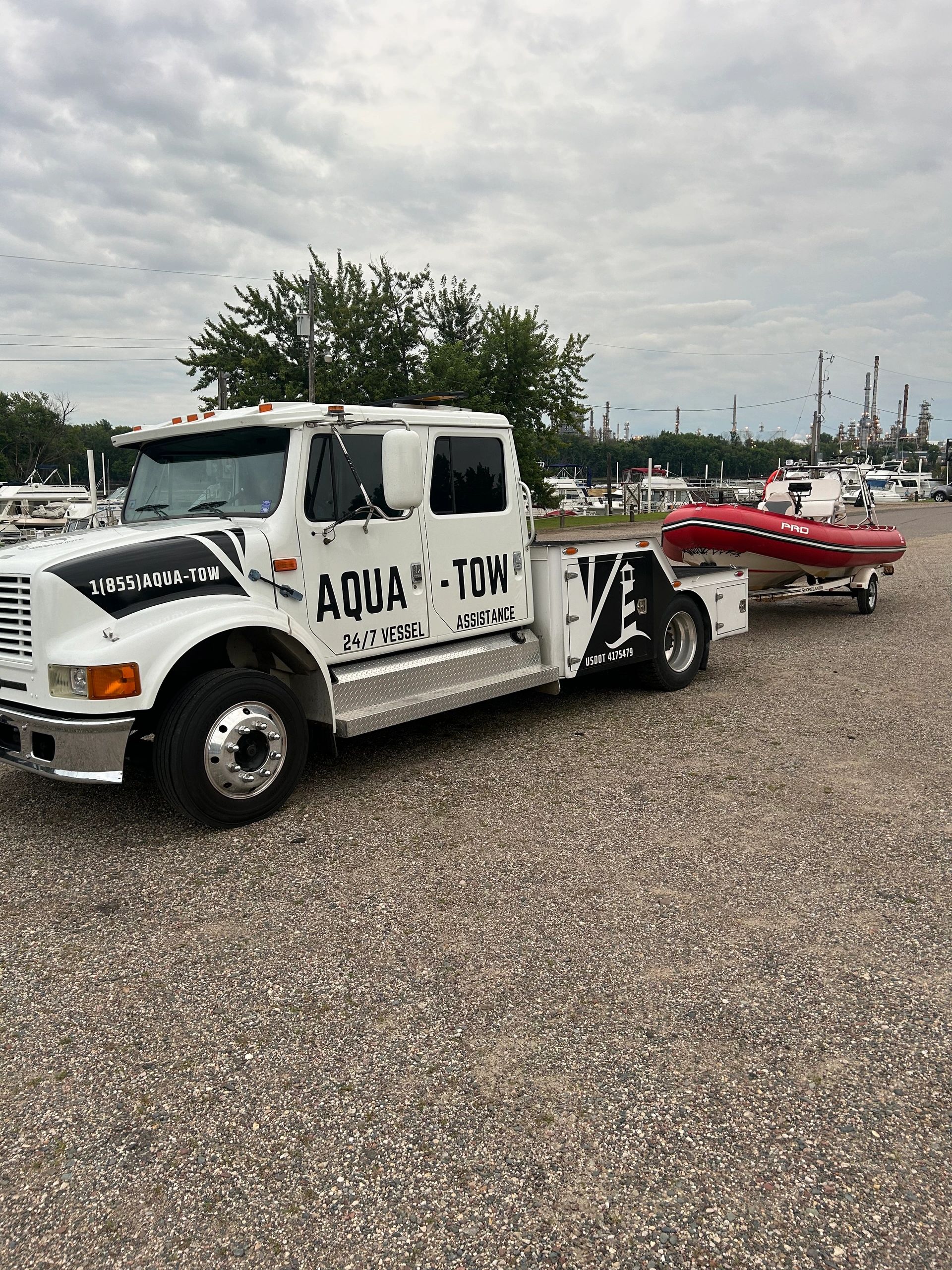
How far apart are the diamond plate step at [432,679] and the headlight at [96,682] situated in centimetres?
117

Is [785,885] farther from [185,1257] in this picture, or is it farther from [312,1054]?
[185,1257]

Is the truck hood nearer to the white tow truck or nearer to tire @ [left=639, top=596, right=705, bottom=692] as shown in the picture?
the white tow truck

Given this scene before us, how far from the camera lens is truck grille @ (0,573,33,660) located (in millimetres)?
4078

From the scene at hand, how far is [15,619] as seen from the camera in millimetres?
4152

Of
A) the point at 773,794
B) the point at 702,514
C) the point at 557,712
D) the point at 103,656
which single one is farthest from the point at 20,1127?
the point at 702,514

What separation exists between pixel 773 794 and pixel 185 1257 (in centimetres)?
369

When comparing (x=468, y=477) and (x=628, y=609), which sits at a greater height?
(x=468, y=477)

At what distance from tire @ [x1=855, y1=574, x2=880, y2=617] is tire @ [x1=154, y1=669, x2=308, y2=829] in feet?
28.8

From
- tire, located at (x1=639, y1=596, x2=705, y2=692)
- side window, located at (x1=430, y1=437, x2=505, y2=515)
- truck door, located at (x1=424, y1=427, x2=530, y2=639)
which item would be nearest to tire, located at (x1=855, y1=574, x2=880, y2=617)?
tire, located at (x1=639, y1=596, x2=705, y2=692)

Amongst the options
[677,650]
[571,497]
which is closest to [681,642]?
[677,650]

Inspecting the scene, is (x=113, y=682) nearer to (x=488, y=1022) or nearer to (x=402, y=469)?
(x=402, y=469)

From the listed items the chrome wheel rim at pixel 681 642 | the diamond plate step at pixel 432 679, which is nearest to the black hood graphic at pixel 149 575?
the diamond plate step at pixel 432 679

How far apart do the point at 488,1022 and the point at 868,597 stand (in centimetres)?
998

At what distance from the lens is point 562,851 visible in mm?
→ 4156
